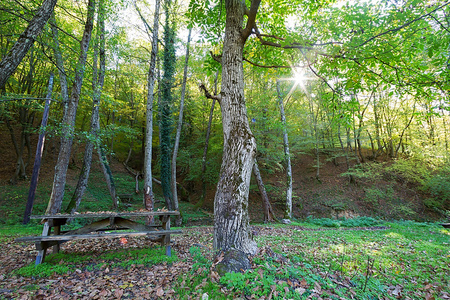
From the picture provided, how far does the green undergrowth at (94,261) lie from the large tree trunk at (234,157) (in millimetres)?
1869

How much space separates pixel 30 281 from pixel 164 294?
2.37 meters

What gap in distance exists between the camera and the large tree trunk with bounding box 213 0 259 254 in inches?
124

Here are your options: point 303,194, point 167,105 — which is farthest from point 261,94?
point 303,194

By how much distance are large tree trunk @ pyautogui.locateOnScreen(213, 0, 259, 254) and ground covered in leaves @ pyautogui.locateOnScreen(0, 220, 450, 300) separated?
403 mm

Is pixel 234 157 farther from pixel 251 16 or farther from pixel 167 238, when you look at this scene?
pixel 167 238

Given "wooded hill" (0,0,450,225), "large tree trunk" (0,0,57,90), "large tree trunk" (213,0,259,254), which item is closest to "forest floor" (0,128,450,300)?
"large tree trunk" (213,0,259,254)

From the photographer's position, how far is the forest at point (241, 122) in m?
3.39

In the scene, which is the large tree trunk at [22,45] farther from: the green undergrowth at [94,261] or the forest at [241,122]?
the green undergrowth at [94,261]

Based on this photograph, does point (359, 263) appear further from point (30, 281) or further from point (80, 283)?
point (30, 281)

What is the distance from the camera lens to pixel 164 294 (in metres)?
2.78

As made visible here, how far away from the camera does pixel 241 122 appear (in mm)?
3555

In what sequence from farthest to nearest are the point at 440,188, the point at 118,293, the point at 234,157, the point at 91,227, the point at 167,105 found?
the point at 440,188 < the point at 167,105 < the point at 91,227 < the point at 234,157 < the point at 118,293

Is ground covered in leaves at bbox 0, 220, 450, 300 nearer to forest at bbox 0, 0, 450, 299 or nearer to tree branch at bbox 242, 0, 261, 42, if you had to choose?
forest at bbox 0, 0, 450, 299

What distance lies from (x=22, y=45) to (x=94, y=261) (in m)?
4.03
